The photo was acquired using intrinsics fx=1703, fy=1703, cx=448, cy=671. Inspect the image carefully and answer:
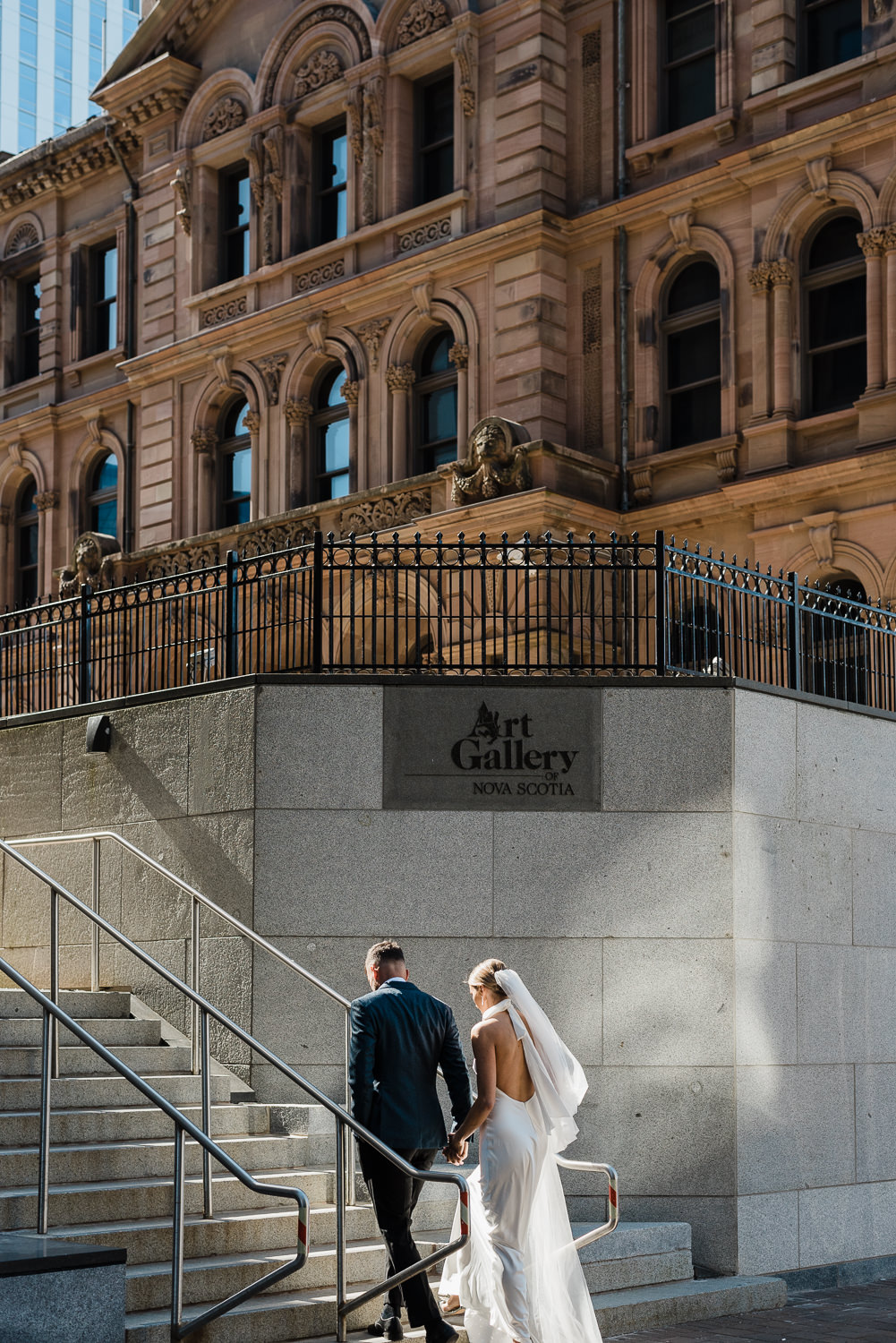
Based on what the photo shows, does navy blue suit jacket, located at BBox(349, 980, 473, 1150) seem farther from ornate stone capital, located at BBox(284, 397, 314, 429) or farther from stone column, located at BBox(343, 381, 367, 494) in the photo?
ornate stone capital, located at BBox(284, 397, 314, 429)

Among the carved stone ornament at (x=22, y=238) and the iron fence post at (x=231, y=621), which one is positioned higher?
the carved stone ornament at (x=22, y=238)

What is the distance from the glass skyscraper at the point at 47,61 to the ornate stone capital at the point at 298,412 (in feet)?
276

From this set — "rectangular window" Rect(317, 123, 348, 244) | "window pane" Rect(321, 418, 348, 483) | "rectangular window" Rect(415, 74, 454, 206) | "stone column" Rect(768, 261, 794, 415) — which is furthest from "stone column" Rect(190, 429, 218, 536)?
"stone column" Rect(768, 261, 794, 415)

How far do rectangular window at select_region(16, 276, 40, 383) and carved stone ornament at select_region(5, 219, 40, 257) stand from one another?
0.64 m

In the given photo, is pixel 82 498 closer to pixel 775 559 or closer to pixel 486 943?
pixel 775 559

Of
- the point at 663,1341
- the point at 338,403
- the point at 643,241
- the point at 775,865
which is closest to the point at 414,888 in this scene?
the point at 775,865

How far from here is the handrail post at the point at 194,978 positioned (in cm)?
1172

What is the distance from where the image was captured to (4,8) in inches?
4286

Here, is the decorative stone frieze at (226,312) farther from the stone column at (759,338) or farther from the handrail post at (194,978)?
the handrail post at (194,978)

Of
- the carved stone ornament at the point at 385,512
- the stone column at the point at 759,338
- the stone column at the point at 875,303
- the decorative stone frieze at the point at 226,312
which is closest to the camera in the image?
the stone column at the point at 875,303

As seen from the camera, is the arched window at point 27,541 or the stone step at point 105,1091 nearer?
the stone step at point 105,1091

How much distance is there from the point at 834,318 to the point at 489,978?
599 inches

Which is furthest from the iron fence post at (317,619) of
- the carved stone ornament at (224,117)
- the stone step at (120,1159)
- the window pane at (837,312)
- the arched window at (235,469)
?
the carved stone ornament at (224,117)

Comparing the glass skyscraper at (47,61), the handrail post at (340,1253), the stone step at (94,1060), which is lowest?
the handrail post at (340,1253)
